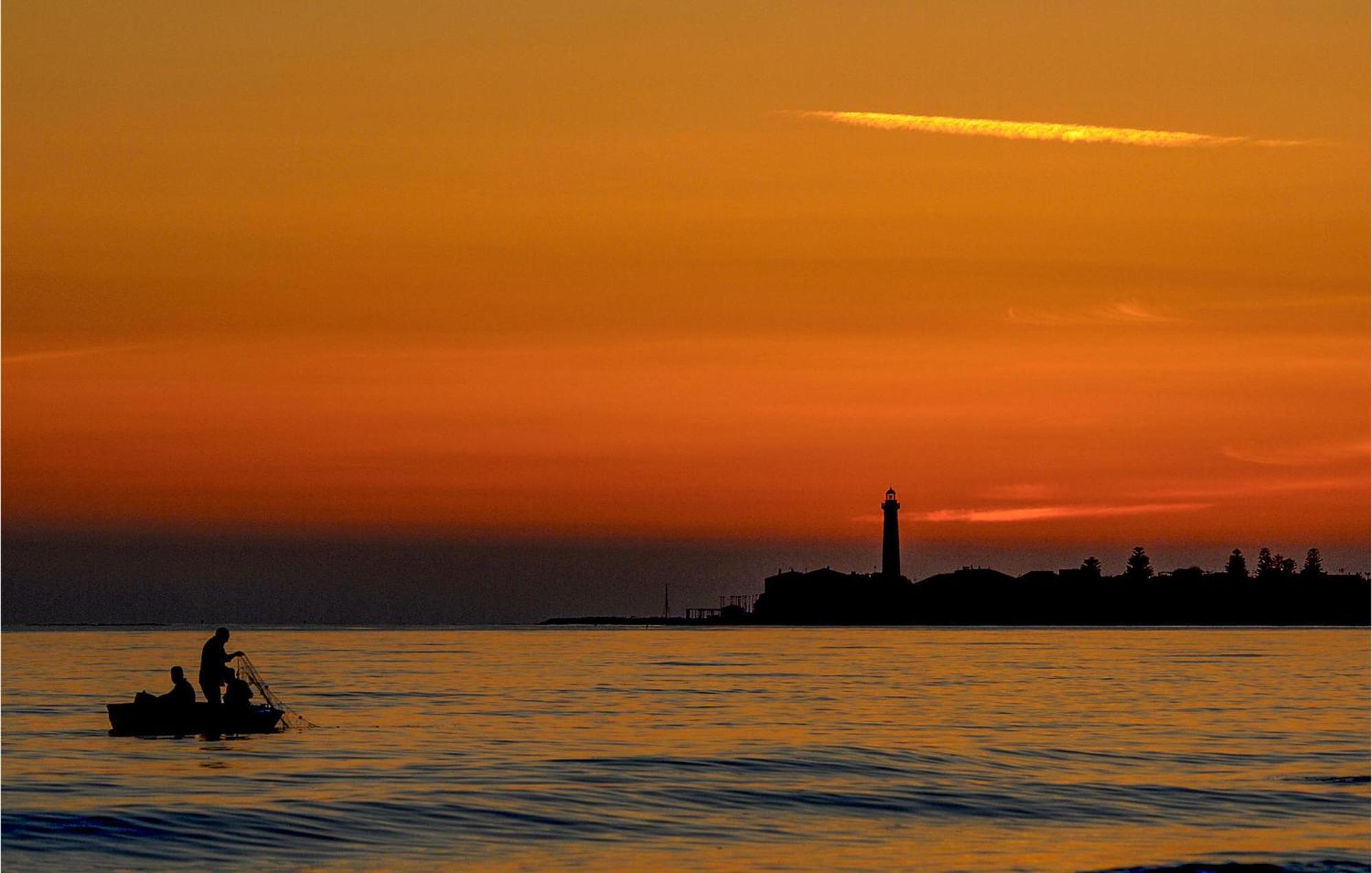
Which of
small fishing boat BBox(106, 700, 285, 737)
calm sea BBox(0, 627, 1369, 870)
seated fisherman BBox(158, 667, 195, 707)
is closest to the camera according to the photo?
calm sea BBox(0, 627, 1369, 870)

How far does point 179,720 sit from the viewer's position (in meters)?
47.8

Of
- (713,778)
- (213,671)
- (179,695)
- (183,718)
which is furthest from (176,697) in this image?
(713,778)

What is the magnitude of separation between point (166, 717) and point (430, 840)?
61.2 feet

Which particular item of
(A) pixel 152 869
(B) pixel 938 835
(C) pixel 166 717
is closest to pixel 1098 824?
(B) pixel 938 835

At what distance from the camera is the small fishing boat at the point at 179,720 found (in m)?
47.8

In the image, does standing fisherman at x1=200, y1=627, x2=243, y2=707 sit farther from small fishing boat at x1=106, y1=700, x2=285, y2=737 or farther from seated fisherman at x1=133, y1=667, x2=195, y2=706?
seated fisherman at x1=133, y1=667, x2=195, y2=706

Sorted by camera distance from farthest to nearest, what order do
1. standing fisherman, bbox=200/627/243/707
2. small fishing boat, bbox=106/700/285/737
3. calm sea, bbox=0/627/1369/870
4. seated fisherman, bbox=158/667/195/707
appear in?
standing fisherman, bbox=200/627/243/707 < seated fisherman, bbox=158/667/195/707 < small fishing boat, bbox=106/700/285/737 < calm sea, bbox=0/627/1369/870

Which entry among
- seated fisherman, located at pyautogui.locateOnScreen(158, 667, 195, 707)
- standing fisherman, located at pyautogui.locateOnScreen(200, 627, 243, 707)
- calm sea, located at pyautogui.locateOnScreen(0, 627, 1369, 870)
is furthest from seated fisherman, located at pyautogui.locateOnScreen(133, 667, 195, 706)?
calm sea, located at pyautogui.locateOnScreen(0, 627, 1369, 870)

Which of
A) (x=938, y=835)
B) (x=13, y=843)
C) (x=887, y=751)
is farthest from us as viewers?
(x=887, y=751)

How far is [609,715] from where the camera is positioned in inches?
2341

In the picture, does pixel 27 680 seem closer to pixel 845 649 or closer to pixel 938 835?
pixel 938 835

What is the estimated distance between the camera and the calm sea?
102 feet

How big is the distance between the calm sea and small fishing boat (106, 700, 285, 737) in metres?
0.48

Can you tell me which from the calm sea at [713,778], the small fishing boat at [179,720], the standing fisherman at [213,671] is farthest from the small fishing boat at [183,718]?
the calm sea at [713,778]
